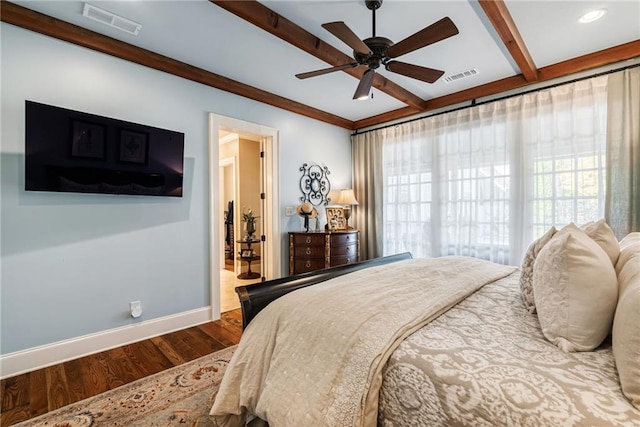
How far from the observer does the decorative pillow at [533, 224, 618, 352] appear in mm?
946

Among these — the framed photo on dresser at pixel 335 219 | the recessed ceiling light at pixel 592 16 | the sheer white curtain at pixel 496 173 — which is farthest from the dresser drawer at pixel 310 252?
the recessed ceiling light at pixel 592 16

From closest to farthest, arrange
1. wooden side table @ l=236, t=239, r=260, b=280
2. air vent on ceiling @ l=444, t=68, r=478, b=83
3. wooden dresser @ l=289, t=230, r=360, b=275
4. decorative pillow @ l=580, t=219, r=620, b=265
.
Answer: decorative pillow @ l=580, t=219, r=620, b=265 → air vent on ceiling @ l=444, t=68, r=478, b=83 → wooden dresser @ l=289, t=230, r=360, b=275 → wooden side table @ l=236, t=239, r=260, b=280

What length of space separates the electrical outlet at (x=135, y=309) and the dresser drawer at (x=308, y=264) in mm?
1838

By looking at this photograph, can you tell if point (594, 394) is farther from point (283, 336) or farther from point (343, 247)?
point (343, 247)

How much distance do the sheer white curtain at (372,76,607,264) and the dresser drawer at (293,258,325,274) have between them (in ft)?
3.92

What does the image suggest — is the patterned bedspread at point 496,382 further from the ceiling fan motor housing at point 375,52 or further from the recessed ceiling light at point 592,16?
the recessed ceiling light at point 592,16

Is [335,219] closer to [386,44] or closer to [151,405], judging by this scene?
[386,44]

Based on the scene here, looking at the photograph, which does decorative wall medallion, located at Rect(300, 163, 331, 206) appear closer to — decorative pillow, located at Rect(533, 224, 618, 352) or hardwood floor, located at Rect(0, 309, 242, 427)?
hardwood floor, located at Rect(0, 309, 242, 427)

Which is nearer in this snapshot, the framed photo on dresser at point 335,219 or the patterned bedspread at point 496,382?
the patterned bedspread at point 496,382

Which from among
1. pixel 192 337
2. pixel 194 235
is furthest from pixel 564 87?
pixel 192 337

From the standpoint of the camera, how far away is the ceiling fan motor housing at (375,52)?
2059mm

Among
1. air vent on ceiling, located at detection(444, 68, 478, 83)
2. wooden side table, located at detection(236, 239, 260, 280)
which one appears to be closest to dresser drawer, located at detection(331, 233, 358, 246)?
wooden side table, located at detection(236, 239, 260, 280)

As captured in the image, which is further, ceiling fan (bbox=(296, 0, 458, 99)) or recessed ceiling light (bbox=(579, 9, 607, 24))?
recessed ceiling light (bbox=(579, 9, 607, 24))

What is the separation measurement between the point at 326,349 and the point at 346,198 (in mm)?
3351
